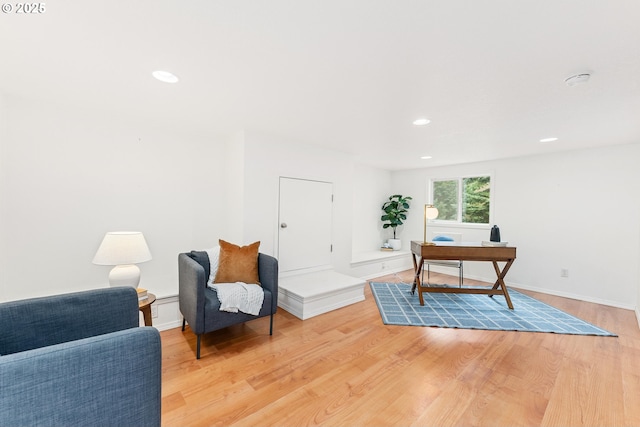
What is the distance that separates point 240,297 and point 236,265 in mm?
385

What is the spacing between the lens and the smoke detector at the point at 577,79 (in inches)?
67.0

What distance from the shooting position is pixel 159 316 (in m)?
2.61

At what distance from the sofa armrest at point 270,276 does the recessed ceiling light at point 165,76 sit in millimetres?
1649

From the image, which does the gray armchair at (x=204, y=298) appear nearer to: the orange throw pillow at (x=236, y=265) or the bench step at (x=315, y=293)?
the orange throw pillow at (x=236, y=265)

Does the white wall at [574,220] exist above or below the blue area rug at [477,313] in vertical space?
above

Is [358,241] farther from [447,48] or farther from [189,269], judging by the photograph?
[447,48]

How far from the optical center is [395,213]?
5.55m

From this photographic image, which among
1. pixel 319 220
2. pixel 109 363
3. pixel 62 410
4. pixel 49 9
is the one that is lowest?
pixel 62 410

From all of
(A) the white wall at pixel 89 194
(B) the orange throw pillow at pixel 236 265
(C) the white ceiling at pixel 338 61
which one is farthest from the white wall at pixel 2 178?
(B) the orange throw pillow at pixel 236 265

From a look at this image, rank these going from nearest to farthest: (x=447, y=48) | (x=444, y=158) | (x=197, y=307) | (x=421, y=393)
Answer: (x=447, y=48) → (x=421, y=393) → (x=197, y=307) → (x=444, y=158)

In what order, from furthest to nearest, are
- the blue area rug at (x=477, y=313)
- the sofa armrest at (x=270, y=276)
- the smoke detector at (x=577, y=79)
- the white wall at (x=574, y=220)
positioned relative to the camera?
1. the white wall at (x=574, y=220)
2. the blue area rug at (x=477, y=313)
3. the sofa armrest at (x=270, y=276)
4. the smoke detector at (x=577, y=79)

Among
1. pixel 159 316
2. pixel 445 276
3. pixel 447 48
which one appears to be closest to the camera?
pixel 447 48

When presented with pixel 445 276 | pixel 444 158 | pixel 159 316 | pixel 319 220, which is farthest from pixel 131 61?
pixel 445 276

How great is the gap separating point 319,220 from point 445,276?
285 cm
